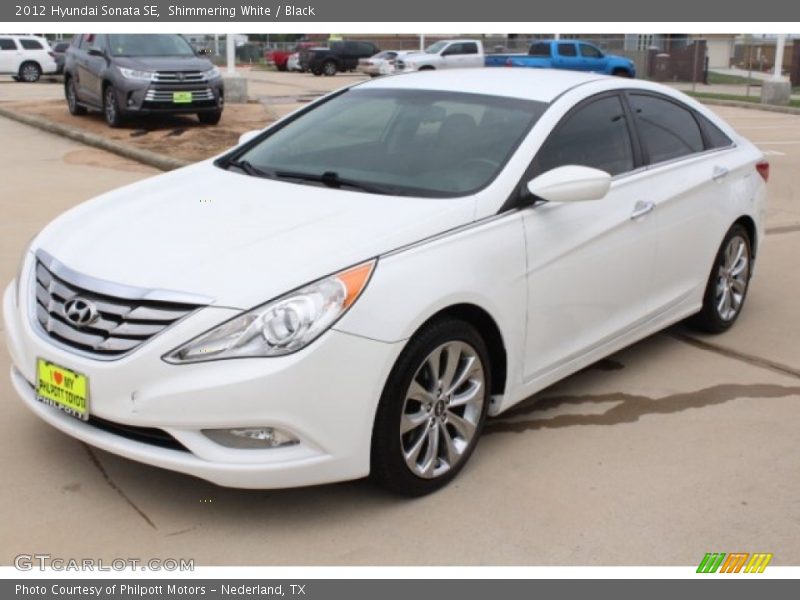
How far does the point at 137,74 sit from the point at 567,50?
19.5m

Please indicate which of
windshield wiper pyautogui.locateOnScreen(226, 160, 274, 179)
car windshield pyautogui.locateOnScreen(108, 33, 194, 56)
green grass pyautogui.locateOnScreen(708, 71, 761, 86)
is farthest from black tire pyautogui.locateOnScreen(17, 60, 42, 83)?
windshield wiper pyautogui.locateOnScreen(226, 160, 274, 179)

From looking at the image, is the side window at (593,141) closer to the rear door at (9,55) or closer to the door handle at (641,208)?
the door handle at (641,208)

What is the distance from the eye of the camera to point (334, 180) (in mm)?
4293

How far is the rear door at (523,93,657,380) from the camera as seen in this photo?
4.17 metres

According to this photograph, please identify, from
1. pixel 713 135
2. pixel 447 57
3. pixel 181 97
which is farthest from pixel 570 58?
pixel 713 135

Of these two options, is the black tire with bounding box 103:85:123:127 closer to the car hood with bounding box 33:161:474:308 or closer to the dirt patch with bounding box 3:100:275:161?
the dirt patch with bounding box 3:100:275:161

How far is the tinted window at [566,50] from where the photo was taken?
101ft

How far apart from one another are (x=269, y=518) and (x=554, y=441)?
4.60ft

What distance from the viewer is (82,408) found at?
342 cm

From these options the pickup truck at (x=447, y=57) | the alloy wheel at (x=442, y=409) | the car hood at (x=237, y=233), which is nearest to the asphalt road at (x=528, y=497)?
the alloy wheel at (x=442, y=409)

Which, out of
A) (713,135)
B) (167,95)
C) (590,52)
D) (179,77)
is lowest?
(167,95)

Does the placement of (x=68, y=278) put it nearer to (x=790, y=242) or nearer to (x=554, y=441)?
(x=554, y=441)

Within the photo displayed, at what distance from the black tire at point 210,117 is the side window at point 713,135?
34.8 feet

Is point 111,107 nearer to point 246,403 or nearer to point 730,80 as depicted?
point 246,403
